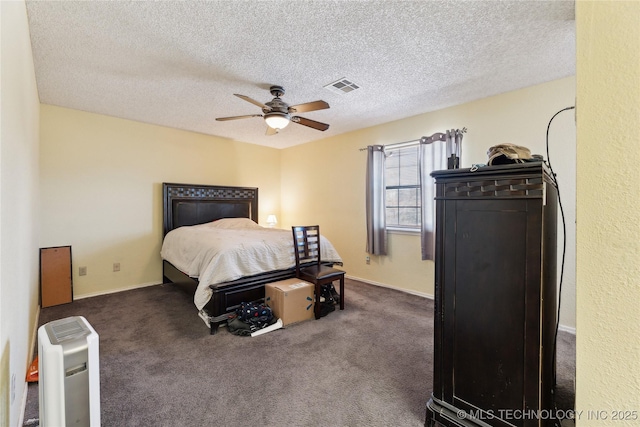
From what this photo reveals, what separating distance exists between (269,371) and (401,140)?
11.2ft

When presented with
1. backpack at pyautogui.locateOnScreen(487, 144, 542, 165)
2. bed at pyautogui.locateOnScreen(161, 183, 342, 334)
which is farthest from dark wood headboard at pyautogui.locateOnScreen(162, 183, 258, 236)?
backpack at pyautogui.locateOnScreen(487, 144, 542, 165)

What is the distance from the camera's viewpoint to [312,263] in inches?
135

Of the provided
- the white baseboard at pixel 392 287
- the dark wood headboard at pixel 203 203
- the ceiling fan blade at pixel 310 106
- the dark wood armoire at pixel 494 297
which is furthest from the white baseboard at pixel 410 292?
the ceiling fan blade at pixel 310 106

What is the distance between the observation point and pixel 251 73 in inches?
104

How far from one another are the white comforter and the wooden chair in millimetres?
121

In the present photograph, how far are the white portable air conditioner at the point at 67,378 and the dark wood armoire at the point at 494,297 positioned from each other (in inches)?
62.0

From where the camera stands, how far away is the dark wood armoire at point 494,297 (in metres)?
1.20

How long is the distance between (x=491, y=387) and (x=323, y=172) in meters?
4.24

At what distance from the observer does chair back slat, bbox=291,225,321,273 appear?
3.22 m

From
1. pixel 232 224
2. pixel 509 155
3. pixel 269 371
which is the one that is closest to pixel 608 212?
pixel 509 155

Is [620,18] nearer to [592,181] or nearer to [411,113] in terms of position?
[592,181]

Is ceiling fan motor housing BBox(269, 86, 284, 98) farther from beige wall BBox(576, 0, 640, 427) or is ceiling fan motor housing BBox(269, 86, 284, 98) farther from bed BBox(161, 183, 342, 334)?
beige wall BBox(576, 0, 640, 427)

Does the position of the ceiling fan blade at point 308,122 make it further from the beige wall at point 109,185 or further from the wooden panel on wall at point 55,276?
the wooden panel on wall at point 55,276

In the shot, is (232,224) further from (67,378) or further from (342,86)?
(67,378)
